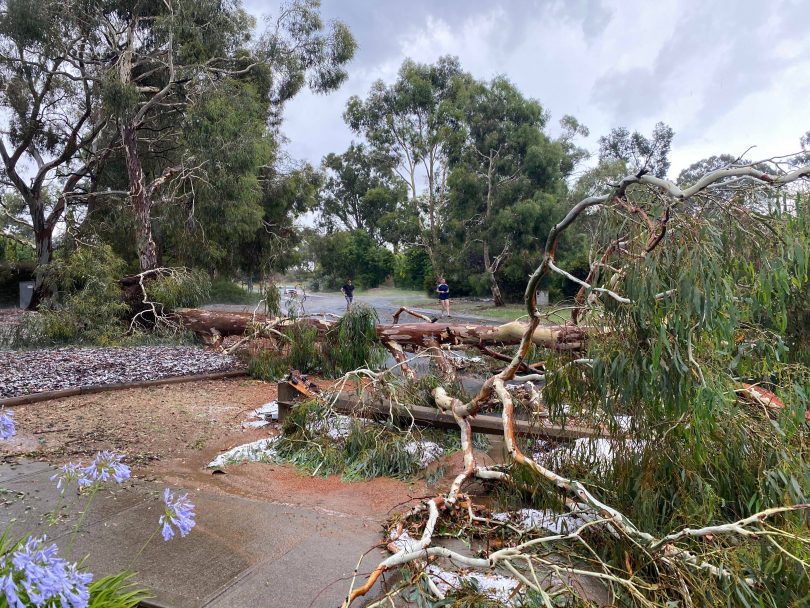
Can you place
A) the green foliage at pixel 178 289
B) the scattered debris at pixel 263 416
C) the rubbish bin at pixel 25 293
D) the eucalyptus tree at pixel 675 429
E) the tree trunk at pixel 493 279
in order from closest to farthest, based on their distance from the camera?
the eucalyptus tree at pixel 675 429, the scattered debris at pixel 263 416, the green foliage at pixel 178 289, the rubbish bin at pixel 25 293, the tree trunk at pixel 493 279

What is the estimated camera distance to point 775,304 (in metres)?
3.84

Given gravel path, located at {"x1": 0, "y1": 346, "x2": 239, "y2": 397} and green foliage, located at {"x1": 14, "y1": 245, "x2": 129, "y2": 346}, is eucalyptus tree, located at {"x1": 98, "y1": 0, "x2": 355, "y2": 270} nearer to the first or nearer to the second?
green foliage, located at {"x1": 14, "y1": 245, "x2": 129, "y2": 346}

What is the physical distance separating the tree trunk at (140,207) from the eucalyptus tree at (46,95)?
2.13 meters

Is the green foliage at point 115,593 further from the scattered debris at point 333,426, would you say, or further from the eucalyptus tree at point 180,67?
the eucalyptus tree at point 180,67

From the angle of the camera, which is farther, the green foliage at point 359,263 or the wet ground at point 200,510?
the green foliage at point 359,263

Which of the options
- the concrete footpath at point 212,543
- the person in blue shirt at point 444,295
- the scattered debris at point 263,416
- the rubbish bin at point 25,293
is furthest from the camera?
the rubbish bin at point 25,293

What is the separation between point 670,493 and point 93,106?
22.0 metres

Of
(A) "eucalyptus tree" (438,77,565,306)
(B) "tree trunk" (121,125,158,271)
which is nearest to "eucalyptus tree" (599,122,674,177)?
(A) "eucalyptus tree" (438,77,565,306)

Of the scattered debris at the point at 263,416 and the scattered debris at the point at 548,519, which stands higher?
the scattered debris at the point at 548,519

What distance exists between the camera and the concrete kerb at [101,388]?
6.82 metres

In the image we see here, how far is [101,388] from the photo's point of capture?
759 cm

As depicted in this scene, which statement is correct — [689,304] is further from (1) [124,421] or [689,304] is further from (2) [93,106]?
(2) [93,106]

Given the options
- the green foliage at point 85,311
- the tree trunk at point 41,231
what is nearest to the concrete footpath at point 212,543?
the green foliage at point 85,311

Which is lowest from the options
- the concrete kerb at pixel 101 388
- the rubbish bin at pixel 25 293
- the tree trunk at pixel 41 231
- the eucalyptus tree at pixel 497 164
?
the concrete kerb at pixel 101 388
